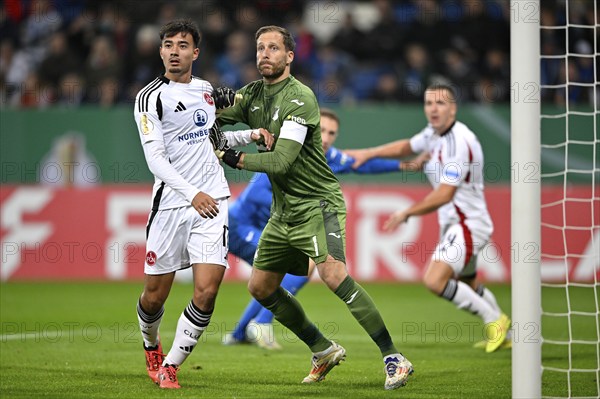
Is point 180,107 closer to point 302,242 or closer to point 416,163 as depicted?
point 302,242

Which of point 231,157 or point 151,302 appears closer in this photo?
point 231,157

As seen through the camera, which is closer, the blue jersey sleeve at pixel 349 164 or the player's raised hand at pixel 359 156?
the blue jersey sleeve at pixel 349 164

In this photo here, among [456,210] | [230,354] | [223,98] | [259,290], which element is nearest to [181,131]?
[223,98]

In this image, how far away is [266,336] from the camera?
29.3 feet

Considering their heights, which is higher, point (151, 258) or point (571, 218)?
point (151, 258)

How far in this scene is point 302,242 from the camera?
21.6 feet

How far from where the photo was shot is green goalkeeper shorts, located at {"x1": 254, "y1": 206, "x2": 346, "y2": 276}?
654cm

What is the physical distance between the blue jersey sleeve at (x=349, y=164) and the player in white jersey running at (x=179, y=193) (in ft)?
7.18

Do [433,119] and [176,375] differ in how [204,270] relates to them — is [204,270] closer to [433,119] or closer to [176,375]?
[176,375]

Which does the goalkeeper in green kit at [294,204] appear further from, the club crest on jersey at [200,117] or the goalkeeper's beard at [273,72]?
the club crest on jersey at [200,117]

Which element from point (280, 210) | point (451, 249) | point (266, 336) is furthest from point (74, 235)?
point (280, 210)

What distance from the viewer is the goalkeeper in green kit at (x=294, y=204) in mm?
6434

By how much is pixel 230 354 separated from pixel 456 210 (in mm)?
2601

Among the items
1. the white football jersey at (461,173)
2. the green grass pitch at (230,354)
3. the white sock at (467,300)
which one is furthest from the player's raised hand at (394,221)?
the green grass pitch at (230,354)
